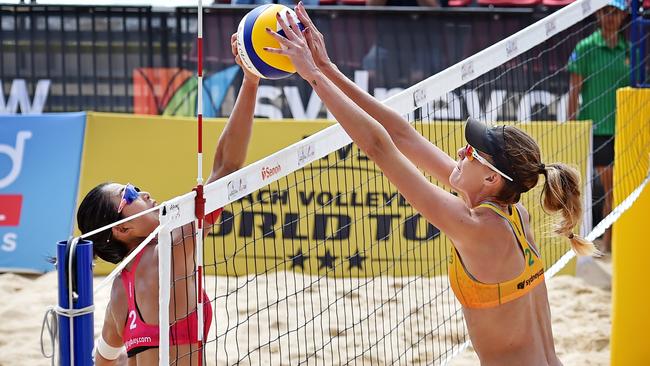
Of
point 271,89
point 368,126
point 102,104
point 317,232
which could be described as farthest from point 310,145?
point 102,104

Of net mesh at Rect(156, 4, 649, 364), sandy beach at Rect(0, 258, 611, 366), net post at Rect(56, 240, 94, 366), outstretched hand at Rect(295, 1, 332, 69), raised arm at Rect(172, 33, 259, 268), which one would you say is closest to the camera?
net post at Rect(56, 240, 94, 366)

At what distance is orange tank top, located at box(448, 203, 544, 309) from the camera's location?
107 inches

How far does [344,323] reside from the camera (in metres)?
5.71

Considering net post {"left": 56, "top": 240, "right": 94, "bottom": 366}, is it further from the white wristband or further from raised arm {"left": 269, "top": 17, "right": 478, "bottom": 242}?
the white wristband

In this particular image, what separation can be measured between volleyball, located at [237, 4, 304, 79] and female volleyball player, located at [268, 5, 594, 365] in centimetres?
9

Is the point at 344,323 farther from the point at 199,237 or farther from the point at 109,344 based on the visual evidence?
the point at 199,237

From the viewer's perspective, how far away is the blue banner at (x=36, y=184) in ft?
21.4

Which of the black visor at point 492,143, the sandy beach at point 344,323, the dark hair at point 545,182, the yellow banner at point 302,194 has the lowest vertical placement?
the sandy beach at point 344,323

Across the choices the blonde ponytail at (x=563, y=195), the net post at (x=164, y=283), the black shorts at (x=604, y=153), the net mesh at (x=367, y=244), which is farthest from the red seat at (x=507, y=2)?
the net post at (x=164, y=283)

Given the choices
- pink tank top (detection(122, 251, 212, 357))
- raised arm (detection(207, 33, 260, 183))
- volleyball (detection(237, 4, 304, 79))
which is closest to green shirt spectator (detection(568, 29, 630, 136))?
raised arm (detection(207, 33, 260, 183))

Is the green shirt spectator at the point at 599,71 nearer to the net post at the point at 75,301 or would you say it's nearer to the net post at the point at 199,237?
the net post at the point at 199,237

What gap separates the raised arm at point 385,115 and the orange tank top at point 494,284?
1.39ft

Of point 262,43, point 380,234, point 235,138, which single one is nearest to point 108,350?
point 235,138

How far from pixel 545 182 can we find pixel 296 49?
0.90 meters
